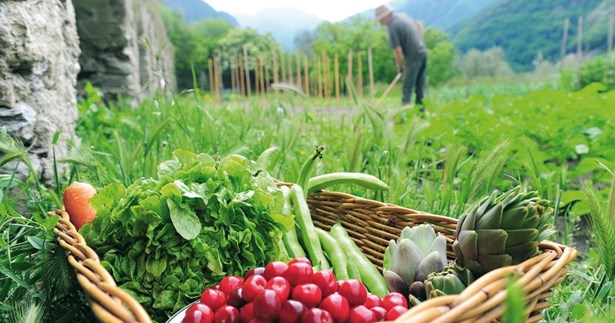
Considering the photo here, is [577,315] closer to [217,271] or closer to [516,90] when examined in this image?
[217,271]

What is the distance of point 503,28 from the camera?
225 ft

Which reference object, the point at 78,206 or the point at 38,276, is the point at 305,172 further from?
the point at 38,276

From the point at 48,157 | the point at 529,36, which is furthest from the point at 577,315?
the point at 529,36

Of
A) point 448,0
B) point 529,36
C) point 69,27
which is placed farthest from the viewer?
point 448,0

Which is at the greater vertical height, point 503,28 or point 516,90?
point 503,28

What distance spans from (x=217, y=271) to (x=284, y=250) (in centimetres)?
28

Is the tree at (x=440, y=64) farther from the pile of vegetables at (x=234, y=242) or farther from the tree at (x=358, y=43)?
the pile of vegetables at (x=234, y=242)

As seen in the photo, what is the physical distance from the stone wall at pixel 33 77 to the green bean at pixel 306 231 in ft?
3.20

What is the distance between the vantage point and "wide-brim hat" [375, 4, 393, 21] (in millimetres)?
9920

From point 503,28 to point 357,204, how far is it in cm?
7383

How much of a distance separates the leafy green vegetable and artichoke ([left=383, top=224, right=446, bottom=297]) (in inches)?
12.6

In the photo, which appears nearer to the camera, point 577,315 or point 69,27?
point 577,315

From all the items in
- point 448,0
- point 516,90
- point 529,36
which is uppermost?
point 448,0

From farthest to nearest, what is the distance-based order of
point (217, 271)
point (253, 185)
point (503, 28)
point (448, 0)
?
point (448, 0)
point (503, 28)
point (253, 185)
point (217, 271)
